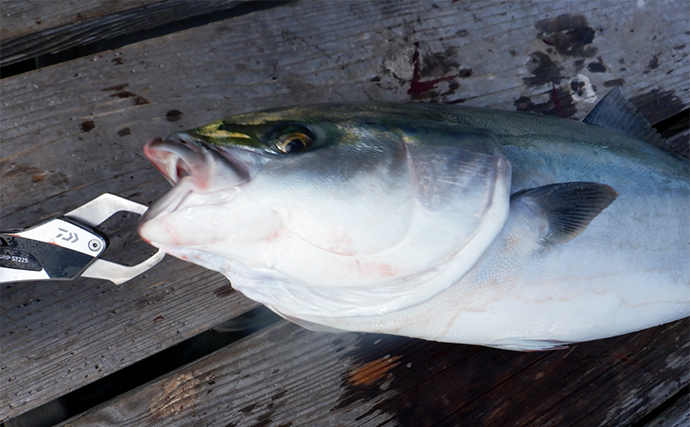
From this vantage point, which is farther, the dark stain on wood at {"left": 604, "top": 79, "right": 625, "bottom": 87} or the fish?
the dark stain on wood at {"left": 604, "top": 79, "right": 625, "bottom": 87}

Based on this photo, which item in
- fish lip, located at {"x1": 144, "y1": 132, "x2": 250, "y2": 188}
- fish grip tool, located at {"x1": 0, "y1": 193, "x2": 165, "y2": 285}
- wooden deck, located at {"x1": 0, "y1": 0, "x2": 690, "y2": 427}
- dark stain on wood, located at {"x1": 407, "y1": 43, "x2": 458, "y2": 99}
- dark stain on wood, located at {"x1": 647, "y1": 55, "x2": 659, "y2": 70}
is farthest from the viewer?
dark stain on wood, located at {"x1": 647, "y1": 55, "x2": 659, "y2": 70}

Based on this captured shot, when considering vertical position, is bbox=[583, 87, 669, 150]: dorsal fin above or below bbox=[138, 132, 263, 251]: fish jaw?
above

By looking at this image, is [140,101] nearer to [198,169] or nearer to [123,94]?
[123,94]

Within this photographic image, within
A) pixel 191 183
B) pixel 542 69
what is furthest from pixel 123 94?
pixel 542 69

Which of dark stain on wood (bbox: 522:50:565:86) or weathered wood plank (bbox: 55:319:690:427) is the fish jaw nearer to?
weathered wood plank (bbox: 55:319:690:427)

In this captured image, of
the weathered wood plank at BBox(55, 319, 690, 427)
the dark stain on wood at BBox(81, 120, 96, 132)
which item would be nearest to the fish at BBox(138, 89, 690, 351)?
the weathered wood plank at BBox(55, 319, 690, 427)

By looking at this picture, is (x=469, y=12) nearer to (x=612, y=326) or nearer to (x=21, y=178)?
(x=612, y=326)

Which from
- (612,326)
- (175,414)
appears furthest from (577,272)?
(175,414)
